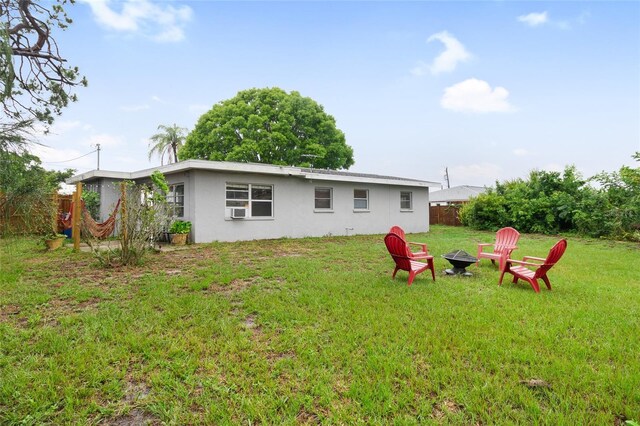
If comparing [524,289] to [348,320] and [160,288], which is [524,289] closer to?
[348,320]

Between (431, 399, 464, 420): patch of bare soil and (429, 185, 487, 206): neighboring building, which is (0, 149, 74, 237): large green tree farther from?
(429, 185, 487, 206): neighboring building

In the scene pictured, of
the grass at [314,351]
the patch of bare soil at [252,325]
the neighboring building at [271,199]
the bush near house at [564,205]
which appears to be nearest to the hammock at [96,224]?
the neighboring building at [271,199]

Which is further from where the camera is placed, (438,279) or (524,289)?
(438,279)

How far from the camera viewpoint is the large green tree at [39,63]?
6.40 metres

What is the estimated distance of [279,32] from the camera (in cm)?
1100

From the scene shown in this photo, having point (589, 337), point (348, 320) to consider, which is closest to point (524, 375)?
point (589, 337)

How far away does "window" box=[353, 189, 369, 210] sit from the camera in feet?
47.1

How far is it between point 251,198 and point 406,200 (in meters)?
8.26

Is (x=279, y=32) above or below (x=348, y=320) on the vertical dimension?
above

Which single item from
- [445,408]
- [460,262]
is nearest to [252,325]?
[445,408]

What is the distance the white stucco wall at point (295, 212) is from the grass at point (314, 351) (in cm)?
535

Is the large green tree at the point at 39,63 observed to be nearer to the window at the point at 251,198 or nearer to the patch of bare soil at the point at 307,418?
the window at the point at 251,198

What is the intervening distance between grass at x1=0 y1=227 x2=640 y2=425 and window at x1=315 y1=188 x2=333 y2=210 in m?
8.09

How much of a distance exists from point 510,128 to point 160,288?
14.4m
